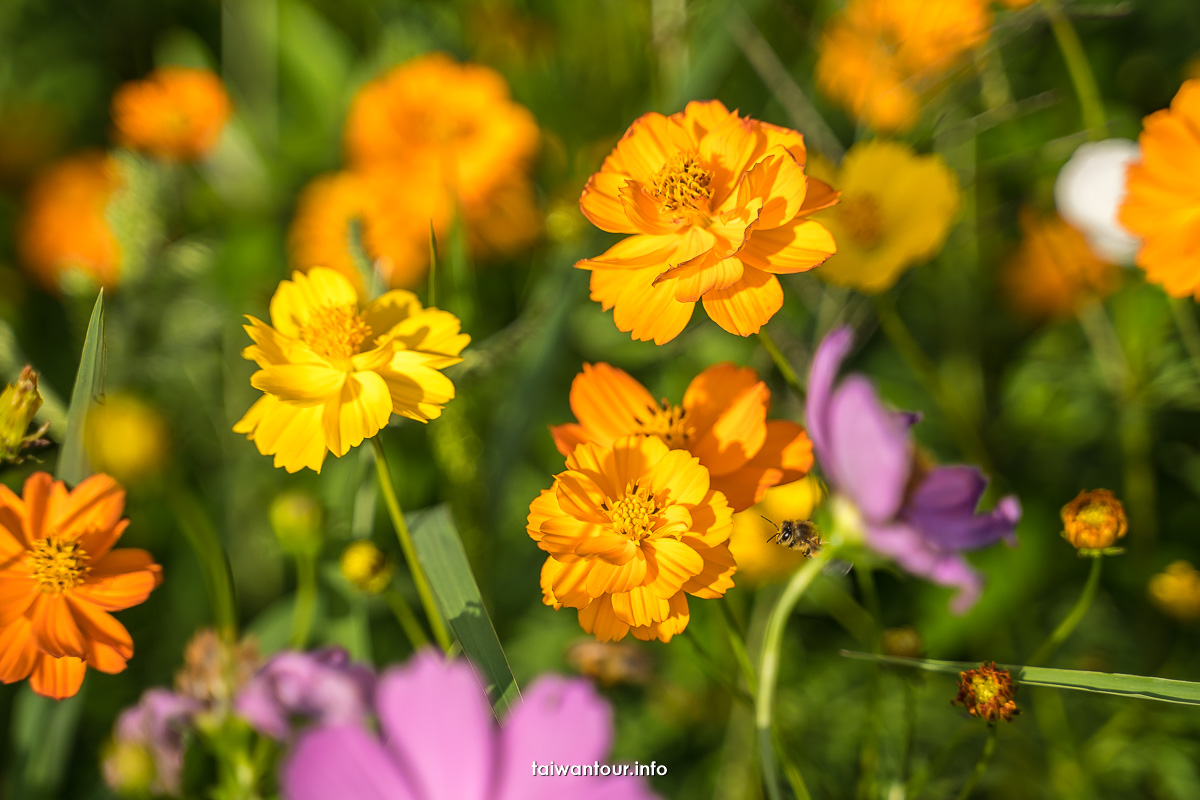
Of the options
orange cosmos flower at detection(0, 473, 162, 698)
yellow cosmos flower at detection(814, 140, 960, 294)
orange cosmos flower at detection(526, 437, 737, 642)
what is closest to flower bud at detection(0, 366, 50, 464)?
orange cosmos flower at detection(0, 473, 162, 698)

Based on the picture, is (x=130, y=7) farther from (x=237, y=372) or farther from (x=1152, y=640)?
(x=1152, y=640)

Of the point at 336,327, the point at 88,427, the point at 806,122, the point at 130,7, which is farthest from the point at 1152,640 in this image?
the point at 130,7

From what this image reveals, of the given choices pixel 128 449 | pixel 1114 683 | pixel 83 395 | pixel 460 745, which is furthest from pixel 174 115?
pixel 1114 683

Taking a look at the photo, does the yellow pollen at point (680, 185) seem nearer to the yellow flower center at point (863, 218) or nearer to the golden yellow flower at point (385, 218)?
the yellow flower center at point (863, 218)

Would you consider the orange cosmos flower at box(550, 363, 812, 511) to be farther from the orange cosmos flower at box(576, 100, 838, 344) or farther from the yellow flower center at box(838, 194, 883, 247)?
the yellow flower center at box(838, 194, 883, 247)

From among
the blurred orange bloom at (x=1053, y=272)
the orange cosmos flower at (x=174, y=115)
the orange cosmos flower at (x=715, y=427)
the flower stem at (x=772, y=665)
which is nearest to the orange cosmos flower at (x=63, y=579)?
the orange cosmos flower at (x=715, y=427)

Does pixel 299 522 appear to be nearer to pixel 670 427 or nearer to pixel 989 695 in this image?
pixel 670 427
